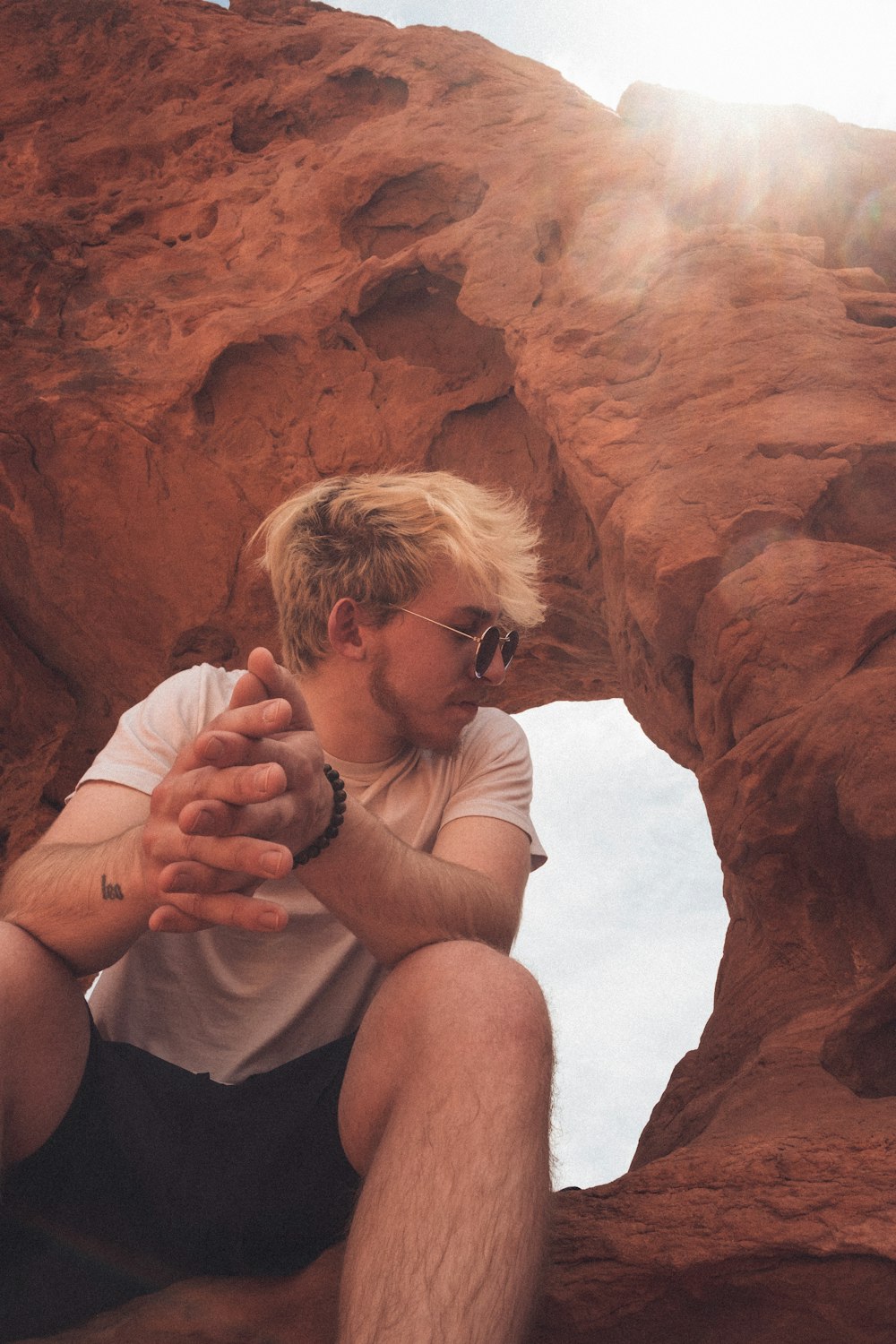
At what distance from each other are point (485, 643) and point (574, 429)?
134 cm

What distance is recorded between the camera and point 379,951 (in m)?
2.16

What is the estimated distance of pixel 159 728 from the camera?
2678mm

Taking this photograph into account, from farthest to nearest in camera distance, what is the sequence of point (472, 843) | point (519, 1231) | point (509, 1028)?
1. point (472, 843)
2. point (509, 1028)
3. point (519, 1231)

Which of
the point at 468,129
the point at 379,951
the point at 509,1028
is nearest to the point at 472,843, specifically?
the point at 379,951

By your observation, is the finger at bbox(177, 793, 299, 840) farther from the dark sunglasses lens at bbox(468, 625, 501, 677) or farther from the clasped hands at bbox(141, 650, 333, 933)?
the dark sunglasses lens at bbox(468, 625, 501, 677)

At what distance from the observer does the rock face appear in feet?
7.98

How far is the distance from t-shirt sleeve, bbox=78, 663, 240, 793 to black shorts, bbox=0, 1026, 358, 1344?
0.54 meters

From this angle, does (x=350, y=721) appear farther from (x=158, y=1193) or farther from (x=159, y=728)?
Answer: (x=158, y=1193)

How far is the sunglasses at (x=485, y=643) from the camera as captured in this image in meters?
2.88

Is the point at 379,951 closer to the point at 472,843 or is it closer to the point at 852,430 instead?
the point at 472,843

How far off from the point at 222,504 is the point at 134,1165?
124 inches

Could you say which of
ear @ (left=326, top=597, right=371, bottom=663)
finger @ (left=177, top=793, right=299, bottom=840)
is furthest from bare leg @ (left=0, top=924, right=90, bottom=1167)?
ear @ (left=326, top=597, right=371, bottom=663)

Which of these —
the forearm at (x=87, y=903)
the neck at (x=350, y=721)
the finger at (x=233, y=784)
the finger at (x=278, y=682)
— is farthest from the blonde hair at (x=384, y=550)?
the finger at (x=233, y=784)

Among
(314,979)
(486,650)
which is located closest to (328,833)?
(314,979)
